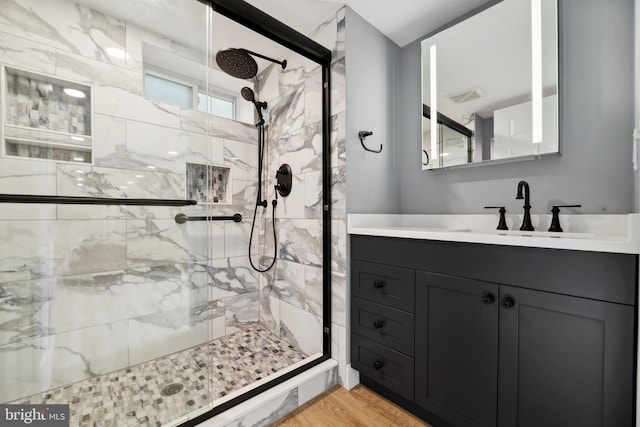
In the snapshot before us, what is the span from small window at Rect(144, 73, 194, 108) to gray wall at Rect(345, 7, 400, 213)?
932 mm

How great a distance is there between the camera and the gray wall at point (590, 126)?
1194mm

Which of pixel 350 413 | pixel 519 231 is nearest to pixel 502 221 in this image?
pixel 519 231

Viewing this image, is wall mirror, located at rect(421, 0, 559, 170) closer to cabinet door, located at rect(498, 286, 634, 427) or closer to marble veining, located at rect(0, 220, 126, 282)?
cabinet door, located at rect(498, 286, 634, 427)

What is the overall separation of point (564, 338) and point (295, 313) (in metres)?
1.60

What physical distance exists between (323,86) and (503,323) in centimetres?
167

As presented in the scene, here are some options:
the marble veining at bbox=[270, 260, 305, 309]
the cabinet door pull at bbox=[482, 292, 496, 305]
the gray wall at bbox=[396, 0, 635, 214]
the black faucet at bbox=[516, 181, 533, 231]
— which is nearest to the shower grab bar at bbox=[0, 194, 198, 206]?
the marble veining at bbox=[270, 260, 305, 309]

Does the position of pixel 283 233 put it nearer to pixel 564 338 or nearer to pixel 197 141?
pixel 197 141

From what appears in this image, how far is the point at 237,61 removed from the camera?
1.86 meters

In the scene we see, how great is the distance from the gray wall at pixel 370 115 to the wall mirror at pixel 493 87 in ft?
0.82

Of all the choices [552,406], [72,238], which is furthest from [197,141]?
[552,406]

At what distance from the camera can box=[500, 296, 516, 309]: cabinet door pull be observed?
3.31 ft

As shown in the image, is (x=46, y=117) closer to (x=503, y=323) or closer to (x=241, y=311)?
(x=241, y=311)

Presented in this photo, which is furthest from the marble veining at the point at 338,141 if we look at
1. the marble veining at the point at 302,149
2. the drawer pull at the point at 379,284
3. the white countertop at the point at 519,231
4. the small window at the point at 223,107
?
the small window at the point at 223,107

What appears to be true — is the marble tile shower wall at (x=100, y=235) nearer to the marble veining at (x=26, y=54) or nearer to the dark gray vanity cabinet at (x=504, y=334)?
the marble veining at (x=26, y=54)
